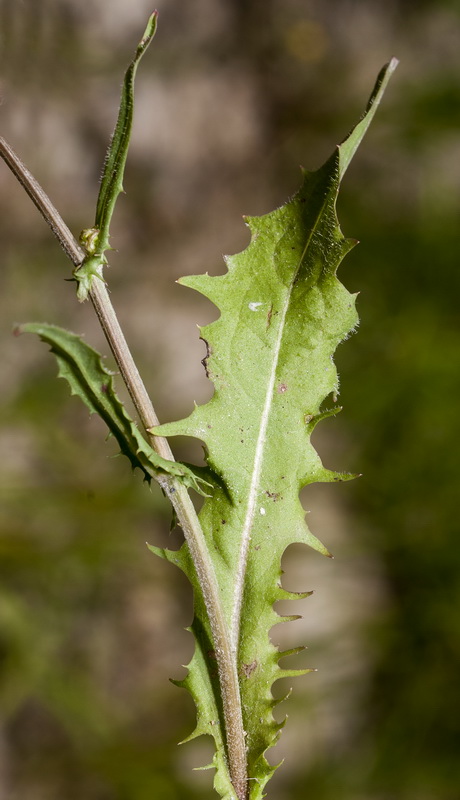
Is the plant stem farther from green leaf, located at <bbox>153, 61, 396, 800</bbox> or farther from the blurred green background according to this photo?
the blurred green background

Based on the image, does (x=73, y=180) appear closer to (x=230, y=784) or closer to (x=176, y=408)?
(x=176, y=408)

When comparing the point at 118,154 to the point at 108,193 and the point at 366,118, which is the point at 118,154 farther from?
the point at 366,118

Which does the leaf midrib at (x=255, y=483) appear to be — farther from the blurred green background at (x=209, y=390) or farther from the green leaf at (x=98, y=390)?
the blurred green background at (x=209, y=390)

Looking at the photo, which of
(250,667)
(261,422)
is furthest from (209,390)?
(250,667)

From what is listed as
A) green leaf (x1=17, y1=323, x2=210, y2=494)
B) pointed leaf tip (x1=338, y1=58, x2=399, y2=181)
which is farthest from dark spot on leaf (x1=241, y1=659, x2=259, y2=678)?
pointed leaf tip (x1=338, y1=58, x2=399, y2=181)

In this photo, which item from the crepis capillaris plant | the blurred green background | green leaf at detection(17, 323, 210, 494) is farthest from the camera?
the blurred green background

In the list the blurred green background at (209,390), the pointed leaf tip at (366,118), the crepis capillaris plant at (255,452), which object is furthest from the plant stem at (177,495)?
the blurred green background at (209,390)
